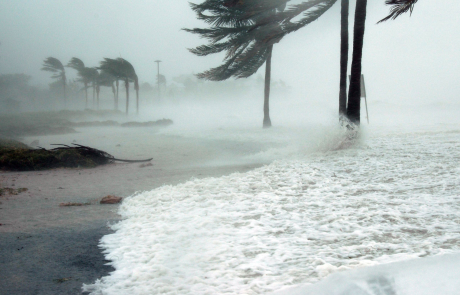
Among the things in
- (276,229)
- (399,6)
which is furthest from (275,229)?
(399,6)

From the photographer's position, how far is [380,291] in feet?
5.67

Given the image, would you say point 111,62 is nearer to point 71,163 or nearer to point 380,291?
point 71,163

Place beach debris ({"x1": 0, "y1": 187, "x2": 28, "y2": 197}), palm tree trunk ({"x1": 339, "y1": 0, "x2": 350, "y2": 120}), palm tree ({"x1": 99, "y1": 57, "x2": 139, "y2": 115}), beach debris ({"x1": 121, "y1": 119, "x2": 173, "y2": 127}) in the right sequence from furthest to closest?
palm tree ({"x1": 99, "y1": 57, "x2": 139, "y2": 115}), beach debris ({"x1": 121, "y1": 119, "x2": 173, "y2": 127}), palm tree trunk ({"x1": 339, "y1": 0, "x2": 350, "y2": 120}), beach debris ({"x1": 0, "y1": 187, "x2": 28, "y2": 197})

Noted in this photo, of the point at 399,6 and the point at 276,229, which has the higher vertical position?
the point at 399,6

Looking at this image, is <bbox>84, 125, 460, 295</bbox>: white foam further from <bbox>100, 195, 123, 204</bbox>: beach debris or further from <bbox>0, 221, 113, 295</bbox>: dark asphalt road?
<bbox>100, 195, 123, 204</bbox>: beach debris

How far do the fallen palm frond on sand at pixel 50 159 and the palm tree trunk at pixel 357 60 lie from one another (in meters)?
6.31

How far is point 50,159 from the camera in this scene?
27.7 ft

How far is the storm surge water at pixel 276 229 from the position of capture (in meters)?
2.14

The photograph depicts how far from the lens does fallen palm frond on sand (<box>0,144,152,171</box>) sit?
26.9ft

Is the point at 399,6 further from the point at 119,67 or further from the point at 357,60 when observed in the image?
the point at 119,67

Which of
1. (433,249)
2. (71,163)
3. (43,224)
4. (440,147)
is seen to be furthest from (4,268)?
(440,147)

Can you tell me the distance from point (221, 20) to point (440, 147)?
38.5 feet

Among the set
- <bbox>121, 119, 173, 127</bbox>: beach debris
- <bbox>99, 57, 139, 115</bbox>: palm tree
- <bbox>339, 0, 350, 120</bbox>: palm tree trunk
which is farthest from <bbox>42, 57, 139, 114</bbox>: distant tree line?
<bbox>339, 0, 350, 120</bbox>: palm tree trunk

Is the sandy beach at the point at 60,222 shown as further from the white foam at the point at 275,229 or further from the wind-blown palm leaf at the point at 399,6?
the wind-blown palm leaf at the point at 399,6
